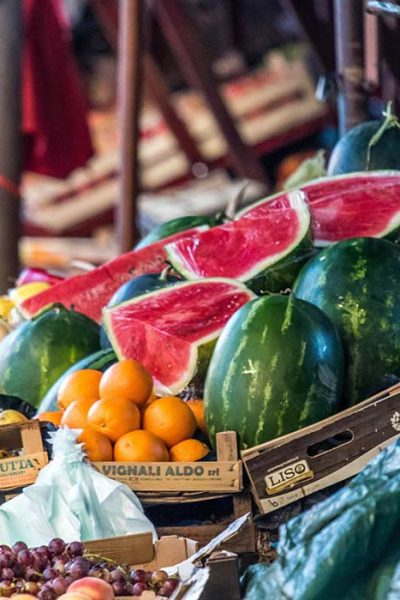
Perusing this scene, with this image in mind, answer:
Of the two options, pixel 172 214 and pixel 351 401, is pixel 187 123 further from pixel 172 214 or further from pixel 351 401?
pixel 351 401

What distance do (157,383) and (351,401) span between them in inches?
19.5

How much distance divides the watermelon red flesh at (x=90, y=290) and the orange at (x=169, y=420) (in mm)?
1084

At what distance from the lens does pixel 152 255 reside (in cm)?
365

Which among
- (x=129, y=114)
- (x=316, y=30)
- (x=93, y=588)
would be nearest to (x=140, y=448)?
(x=93, y=588)

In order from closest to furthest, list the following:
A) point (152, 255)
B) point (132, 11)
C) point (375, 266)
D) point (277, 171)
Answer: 1. point (375, 266)
2. point (152, 255)
3. point (132, 11)
4. point (277, 171)

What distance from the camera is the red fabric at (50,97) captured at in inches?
264

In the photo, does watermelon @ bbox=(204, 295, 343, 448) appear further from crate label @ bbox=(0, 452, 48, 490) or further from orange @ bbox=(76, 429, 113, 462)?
crate label @ bbox=(0, 452, 48, 490)

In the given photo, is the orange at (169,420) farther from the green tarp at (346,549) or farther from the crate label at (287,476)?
the green tarp at (346,549)

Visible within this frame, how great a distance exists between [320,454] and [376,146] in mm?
1246

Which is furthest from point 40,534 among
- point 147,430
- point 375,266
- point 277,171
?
point 277,171

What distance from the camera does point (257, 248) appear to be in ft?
10.3

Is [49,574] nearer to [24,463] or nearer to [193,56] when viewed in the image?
[24,463]

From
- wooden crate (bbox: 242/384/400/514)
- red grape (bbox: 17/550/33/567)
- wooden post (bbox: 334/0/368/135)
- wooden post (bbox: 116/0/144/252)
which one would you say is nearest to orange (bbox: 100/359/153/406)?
wooden crate (bbox: 242/384/400/514)

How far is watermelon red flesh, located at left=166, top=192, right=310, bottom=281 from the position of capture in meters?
3.08
